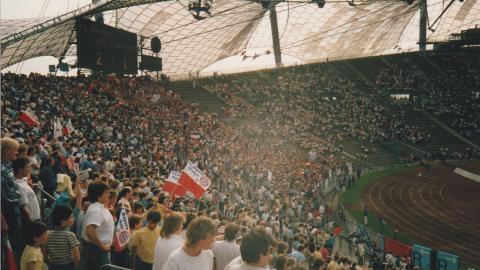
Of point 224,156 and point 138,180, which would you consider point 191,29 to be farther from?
point 138,180

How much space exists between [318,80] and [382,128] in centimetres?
961

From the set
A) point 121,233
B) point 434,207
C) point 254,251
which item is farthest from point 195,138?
point 254,251

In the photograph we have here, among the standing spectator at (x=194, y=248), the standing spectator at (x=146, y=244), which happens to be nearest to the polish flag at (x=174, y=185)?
the standing spectator at (x=146, y=244)

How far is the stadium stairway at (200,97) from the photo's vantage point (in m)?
40.0

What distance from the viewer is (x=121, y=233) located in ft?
20.1

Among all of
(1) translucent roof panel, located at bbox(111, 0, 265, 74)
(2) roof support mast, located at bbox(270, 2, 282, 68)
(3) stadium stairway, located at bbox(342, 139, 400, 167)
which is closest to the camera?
(3) stadium stairway, located at bbox(342, 139, 400, 167)

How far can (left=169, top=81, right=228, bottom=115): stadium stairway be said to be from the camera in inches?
1574

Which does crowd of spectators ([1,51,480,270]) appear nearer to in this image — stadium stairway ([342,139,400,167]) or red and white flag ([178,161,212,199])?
red and white flag ([178,161,212,199])

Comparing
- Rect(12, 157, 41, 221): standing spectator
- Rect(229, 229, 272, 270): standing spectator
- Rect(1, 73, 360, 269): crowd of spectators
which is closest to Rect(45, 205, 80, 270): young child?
Rect(1, 73, 360, 269): crowd of spectators

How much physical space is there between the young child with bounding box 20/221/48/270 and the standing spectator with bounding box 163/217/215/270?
5.00 feet

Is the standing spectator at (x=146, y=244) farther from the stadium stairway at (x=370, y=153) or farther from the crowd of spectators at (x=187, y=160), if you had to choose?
the stadium stairway at (x=370, y=153)

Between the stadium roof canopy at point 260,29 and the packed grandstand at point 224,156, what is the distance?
3211 millimetres

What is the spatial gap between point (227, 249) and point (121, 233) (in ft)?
4.48

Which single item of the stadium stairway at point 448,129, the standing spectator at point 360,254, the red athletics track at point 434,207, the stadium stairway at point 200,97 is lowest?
the red athletics track at point 434,207
